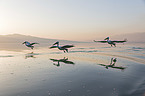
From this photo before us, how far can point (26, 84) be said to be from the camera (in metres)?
7.25

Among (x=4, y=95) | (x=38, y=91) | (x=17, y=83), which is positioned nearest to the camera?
(x=4, y=95)

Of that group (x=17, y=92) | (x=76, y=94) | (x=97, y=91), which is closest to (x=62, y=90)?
(x=76, y=94)

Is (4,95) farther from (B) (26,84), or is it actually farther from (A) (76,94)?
(A) (76,94)

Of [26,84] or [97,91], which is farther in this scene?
[26,84]

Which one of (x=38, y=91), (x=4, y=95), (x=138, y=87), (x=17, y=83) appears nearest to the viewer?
(x=4, y=95)

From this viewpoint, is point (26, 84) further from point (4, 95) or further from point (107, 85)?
point (107, 85)

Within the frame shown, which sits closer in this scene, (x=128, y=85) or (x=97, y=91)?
(x=97, y=91)

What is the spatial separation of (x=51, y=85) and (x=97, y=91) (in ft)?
8.29

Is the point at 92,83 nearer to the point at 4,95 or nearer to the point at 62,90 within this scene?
the point at 62,90

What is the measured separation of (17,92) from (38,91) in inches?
38.3

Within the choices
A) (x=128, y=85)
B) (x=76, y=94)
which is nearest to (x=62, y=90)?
(x=76, y=94)

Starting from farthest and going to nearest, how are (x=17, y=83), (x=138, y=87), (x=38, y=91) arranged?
(x=17, y=83) → (x=138, y=87) → (x=38, y=91)

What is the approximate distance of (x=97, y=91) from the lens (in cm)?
629

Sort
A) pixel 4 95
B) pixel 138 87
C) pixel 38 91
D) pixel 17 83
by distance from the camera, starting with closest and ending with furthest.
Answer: pixel 4 95 < pixel 38 91 < pixel 138 87 < pixel 17 83
